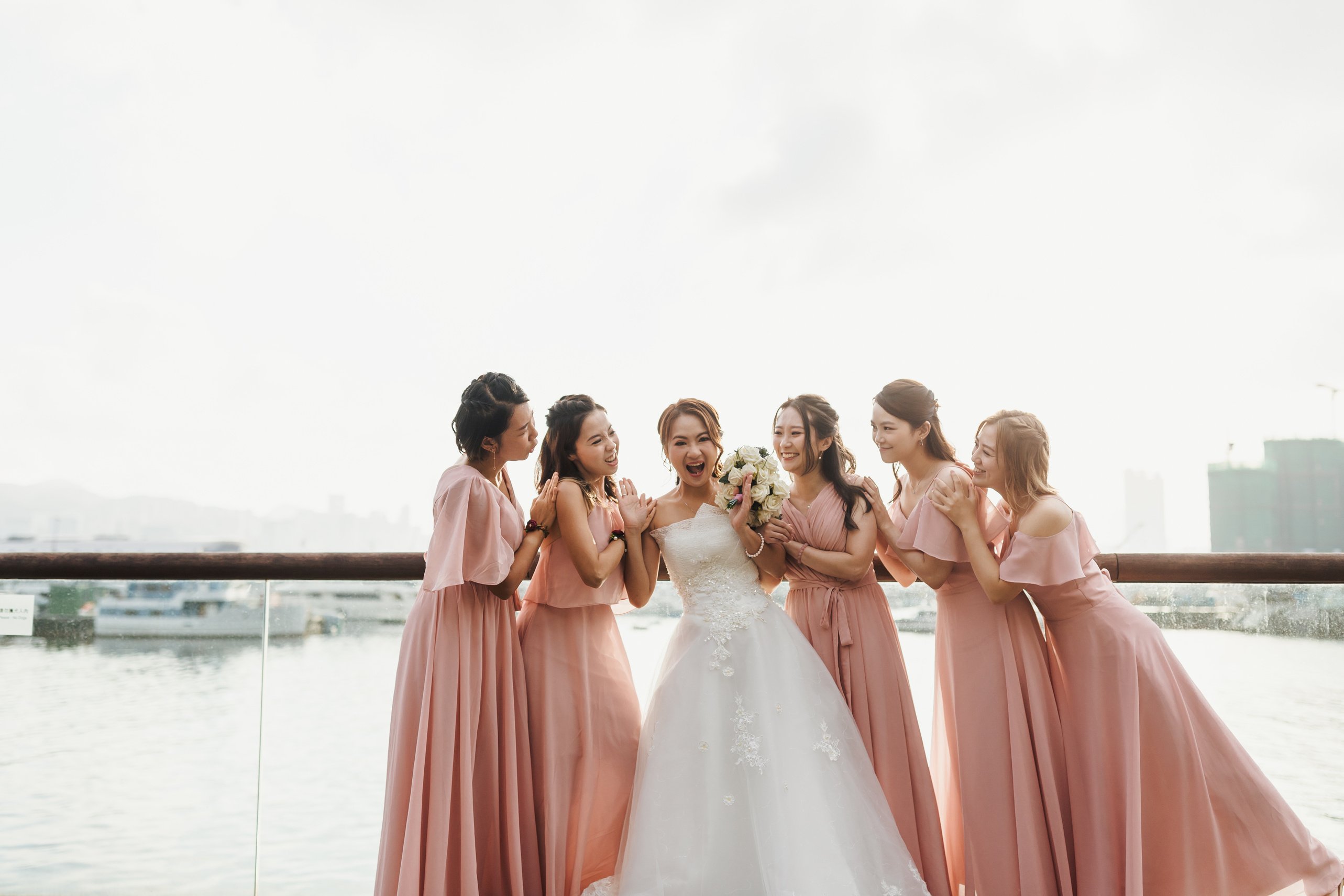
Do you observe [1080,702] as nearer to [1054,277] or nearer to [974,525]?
[974,525]

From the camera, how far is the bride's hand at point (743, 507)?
2.79m

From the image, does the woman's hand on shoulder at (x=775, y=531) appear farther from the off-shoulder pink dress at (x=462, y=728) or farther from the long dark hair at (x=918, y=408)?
the off-shoulder pink dress at (x=462, y=728)

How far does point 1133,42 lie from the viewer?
18.0 meters

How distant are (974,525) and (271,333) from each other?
55.8 metres

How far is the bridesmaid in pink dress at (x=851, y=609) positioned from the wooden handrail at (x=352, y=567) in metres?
0.23

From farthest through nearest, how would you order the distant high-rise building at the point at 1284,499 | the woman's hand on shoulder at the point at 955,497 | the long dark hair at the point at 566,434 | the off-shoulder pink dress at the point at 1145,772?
the distant high-rise building at the point at 1284,499, the long dark hair at the point at 566,434, the woman's hand on shoulder at the point at 955,497, the off-shoulder pink dress at the point at 1145,772

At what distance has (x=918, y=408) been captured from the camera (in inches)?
120

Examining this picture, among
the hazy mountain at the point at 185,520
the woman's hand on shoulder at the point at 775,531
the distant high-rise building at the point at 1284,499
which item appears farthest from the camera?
the hazy mountain at the point at 185,520

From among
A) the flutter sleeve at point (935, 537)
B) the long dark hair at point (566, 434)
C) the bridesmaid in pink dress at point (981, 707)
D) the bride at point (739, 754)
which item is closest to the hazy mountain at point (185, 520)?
the long dark hair at point (566, 434)

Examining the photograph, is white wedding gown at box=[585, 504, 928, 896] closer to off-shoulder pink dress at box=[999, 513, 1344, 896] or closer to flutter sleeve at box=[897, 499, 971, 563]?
flutter sleeve at box=[897, 499, 971, 563]

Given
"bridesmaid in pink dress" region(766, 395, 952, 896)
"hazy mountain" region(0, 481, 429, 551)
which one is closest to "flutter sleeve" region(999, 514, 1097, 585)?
"bridesmaid in pink dress" region(766, 395, 952, 896)

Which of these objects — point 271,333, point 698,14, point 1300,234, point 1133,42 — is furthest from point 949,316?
point 271,333

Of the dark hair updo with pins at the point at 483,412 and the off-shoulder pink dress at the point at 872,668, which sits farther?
the dark hair updo with pins at the point at 483,412

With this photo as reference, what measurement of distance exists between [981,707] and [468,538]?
1.88 meters
